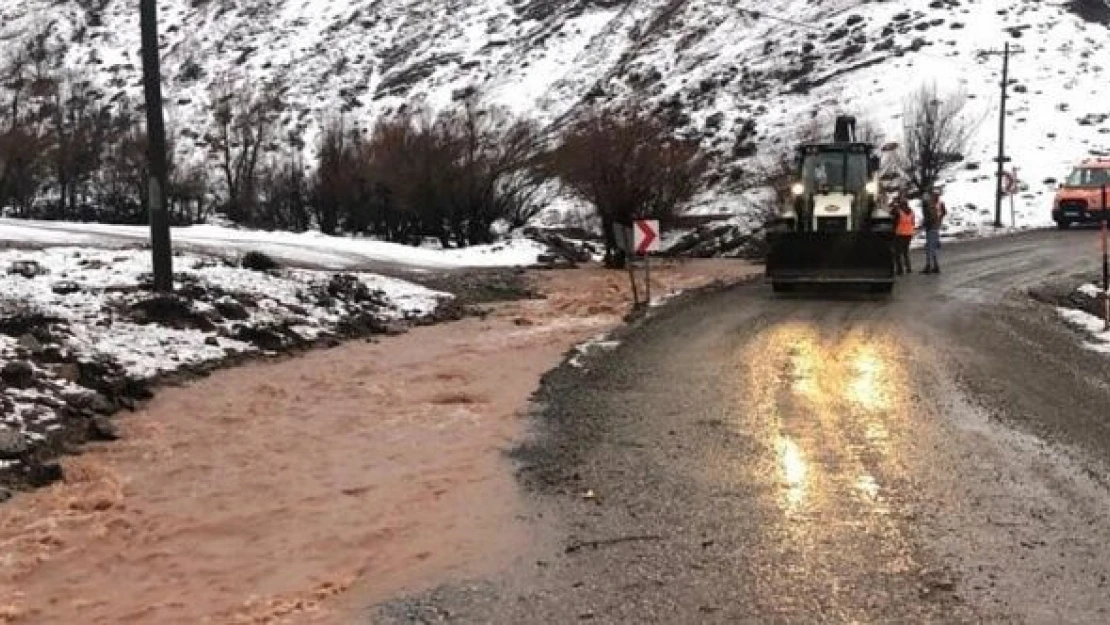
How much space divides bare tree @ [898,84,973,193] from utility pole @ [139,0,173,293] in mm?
34664

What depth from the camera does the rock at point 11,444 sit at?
9641 millimetres

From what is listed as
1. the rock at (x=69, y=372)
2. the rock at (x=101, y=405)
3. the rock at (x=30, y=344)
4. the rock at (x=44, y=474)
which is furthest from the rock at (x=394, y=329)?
the rock at (x=44, y=474)

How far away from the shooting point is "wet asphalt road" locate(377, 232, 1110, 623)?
622 cm

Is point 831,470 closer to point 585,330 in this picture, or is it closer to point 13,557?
point 13,557

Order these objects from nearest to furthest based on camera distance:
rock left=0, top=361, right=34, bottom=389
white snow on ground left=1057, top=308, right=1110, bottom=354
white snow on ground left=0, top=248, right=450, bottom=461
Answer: rock left=0, top=361, right=34, bottom=389 → white snow on ground left=0, top=248, right=450, bottom=461 → white snow on ground left=1057, top=308, right=1110, bottom=354

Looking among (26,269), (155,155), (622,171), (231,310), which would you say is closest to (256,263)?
(231,310)

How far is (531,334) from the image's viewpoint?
57.7 ft

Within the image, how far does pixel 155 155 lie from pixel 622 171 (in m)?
17.1

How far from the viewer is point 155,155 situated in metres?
15.8

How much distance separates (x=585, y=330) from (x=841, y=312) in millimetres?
3980

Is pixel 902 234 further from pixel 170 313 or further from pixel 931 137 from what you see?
pixel 931 137

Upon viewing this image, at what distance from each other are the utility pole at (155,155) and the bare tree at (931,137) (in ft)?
114

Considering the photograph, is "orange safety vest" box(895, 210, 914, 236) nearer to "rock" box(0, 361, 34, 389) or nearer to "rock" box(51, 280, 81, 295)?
"rock" box(51, 280, 81, 295)

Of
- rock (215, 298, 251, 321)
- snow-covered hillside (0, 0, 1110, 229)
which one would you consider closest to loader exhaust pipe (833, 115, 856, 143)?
rock (215, 298, 251, 321)
